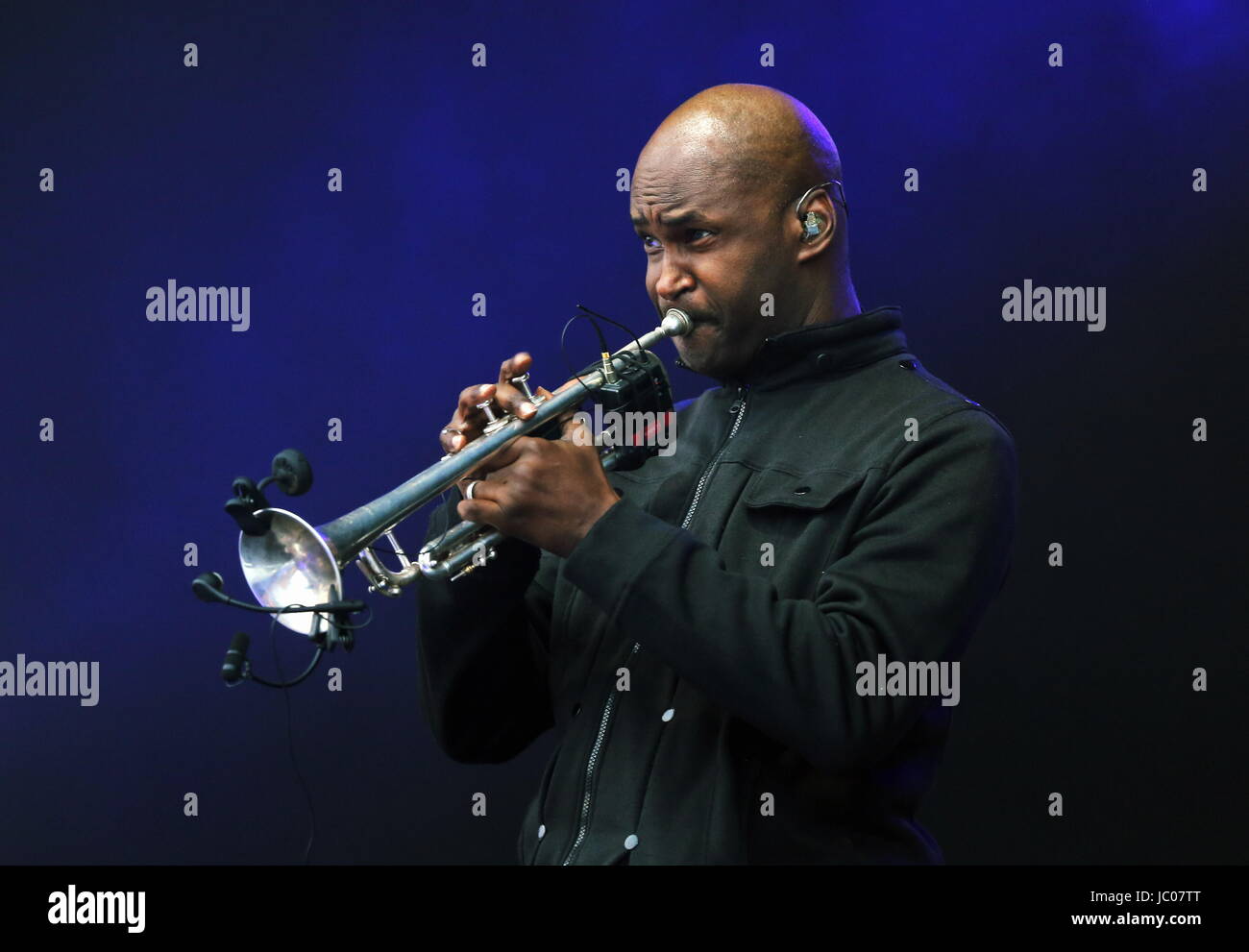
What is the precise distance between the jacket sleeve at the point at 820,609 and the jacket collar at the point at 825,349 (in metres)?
0.33

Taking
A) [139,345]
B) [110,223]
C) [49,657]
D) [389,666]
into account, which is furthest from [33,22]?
[389,666]

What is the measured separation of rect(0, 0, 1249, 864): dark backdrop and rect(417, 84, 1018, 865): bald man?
3.65 feet

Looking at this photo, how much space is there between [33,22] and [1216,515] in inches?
131

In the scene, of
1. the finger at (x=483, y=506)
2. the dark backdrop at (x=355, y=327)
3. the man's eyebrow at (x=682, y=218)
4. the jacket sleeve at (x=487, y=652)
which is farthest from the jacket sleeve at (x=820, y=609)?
the dark backdrop at (x=355, y=327)

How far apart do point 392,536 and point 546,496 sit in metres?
0.36

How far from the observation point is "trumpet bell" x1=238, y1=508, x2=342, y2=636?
210 cm

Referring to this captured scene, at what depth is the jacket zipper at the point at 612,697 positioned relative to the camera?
7.07 ft

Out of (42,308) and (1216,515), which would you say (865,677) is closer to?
(1216,515)

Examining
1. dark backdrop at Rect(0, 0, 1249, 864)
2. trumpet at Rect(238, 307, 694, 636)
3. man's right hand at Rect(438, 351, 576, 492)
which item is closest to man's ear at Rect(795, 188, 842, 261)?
trumpet at Rect(238, 307, 694, 636)

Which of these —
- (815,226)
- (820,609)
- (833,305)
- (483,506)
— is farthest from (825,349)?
(483,506)

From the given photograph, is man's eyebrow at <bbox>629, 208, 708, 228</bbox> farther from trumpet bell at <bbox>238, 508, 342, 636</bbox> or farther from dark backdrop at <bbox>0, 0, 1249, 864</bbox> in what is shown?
dark backdrop at <bbox>0, 0, 1249, 864</bbox>

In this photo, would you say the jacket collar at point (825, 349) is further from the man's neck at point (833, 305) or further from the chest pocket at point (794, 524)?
the chest pocket at point (794, 524)

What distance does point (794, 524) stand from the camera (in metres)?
2.22

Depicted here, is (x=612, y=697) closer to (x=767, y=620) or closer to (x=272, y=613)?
(x=767, y=620)
